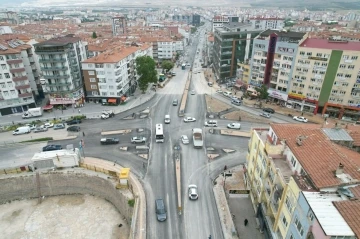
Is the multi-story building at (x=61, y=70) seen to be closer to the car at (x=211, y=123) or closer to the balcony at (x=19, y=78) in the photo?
the balcony at (x=19, y=78)

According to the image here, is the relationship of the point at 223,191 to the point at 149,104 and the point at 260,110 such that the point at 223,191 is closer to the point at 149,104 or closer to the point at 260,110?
the point at 260,110

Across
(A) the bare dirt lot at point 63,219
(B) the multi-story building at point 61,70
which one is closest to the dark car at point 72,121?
(B) the multi-story building at point 61,70

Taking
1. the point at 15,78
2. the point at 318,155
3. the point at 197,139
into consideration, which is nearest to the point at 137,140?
the point at 197,139

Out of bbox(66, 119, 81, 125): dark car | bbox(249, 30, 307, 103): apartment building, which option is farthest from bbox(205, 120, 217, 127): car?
bbox(66, 119, 81, 125): dark car

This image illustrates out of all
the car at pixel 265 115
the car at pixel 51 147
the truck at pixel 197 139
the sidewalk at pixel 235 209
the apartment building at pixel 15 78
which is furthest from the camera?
the car at pixel 265 115

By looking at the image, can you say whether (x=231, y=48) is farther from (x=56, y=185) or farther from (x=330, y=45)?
(x=56, y=185)

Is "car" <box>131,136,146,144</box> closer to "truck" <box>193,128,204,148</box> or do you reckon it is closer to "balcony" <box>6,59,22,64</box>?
"truck" <box>193,128,204,148</box>

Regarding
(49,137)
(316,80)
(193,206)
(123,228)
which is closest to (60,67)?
(49,137)
